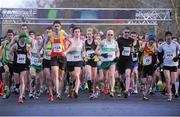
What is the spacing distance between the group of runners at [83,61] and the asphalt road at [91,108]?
0.56 meters

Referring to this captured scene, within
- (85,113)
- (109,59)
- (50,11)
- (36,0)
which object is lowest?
(85,113)

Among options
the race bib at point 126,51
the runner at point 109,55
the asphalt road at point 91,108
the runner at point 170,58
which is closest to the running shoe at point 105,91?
the runner at point 109,55

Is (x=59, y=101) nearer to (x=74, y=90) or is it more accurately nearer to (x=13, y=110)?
(x=74, y=90)

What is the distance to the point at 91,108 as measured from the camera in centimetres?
1258

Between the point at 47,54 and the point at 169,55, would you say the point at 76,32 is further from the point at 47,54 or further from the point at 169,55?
the point at 169,55

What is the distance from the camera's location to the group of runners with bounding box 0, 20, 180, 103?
1430 cm

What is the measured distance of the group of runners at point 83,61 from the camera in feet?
46.9

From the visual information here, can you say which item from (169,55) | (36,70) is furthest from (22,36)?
(169,55)

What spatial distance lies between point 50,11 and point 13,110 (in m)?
18.5

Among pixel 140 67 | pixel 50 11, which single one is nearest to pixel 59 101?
pixel 140 67

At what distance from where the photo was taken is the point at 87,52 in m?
15.7

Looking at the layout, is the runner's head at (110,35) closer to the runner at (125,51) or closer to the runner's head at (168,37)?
the runner at (125,51)

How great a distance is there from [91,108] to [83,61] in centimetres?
308

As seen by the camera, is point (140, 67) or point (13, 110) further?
point (140, 67)
